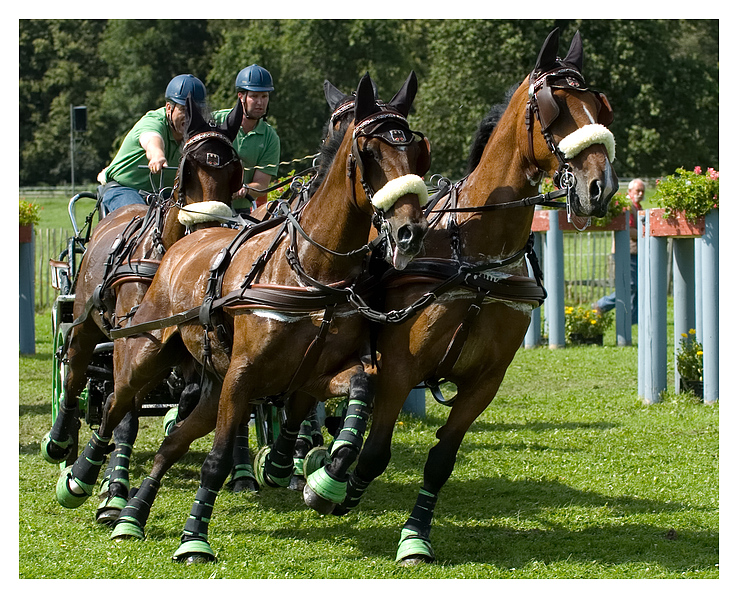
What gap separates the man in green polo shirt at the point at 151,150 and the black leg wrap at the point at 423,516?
274cm

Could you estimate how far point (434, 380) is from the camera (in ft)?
17.5

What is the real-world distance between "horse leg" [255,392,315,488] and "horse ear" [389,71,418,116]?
1834 millimetres

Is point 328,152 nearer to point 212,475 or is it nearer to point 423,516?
point 212,475

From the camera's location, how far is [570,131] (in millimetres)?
4629

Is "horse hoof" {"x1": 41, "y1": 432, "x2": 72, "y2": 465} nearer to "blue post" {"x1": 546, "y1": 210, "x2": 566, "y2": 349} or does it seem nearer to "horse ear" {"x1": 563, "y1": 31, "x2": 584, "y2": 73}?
"horse ear" {"x1": 563, "y1": 31, "x2": 584, "y2": 73}

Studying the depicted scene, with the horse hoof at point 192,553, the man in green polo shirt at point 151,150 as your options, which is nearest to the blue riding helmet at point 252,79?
the man in green polo shirt at point 151,150

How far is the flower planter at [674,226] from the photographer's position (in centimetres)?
922

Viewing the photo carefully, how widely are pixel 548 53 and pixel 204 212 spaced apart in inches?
88.2

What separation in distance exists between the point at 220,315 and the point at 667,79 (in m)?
29.8

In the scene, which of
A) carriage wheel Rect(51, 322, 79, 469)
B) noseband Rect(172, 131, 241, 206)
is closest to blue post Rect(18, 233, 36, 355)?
carriage wheel Rect(51, 322, 79, 469)

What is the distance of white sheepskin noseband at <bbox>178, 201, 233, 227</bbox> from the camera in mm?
5828

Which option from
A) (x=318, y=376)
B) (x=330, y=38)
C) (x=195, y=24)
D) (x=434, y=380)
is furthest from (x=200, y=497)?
(x=195, y=24)

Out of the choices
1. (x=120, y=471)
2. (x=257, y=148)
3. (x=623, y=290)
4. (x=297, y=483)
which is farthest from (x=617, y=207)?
(x=120, y=471)

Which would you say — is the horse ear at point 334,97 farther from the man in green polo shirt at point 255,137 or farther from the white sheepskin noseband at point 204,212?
the man in green polo shirt at point 255,137
